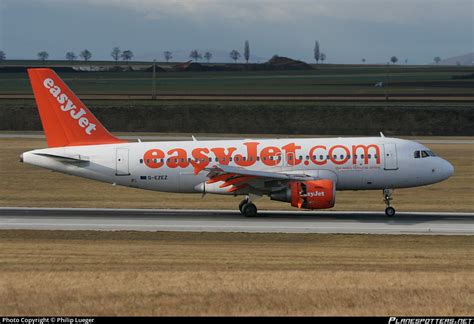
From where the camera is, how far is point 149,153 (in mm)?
42938

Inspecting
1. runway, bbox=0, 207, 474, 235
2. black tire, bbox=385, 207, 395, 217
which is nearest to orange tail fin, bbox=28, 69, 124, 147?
runway, bbox=0, 207, 474, 235

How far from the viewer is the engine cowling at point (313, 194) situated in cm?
4016

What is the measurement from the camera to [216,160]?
42.8 meters

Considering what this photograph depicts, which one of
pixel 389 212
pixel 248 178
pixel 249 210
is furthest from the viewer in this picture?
pixel 389 212

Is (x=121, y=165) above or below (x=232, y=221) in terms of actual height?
above

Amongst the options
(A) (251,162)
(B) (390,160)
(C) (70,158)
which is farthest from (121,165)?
(B) (390,160)

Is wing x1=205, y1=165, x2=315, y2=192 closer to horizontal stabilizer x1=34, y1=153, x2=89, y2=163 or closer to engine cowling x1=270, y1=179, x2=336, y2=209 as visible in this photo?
engine cowling x1=270, y1=179, x2=336, y2=209

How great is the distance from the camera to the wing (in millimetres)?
40688

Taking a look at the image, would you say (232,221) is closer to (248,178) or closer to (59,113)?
(248,178)

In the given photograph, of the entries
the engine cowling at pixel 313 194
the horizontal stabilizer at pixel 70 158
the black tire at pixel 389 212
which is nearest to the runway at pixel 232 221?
the black tire at pixel 389 212

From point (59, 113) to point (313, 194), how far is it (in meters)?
13.0

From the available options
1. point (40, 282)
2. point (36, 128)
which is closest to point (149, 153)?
point (40, 282)

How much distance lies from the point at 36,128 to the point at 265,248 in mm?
68724

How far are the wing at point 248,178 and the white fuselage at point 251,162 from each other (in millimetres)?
456
